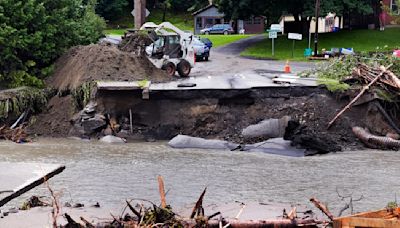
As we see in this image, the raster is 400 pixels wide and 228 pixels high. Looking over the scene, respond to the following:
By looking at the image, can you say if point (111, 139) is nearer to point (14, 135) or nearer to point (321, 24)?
point (14, 135)

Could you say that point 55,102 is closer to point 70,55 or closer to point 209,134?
point 70,55

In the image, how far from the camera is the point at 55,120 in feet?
83.6

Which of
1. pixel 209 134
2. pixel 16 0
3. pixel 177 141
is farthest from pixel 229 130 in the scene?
pixel 16 0

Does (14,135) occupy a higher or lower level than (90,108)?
lower

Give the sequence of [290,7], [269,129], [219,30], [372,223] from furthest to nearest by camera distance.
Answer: [219,30] → [290,7] → [269,129] → [372,223]

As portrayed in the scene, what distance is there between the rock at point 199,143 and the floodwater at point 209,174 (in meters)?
0.49

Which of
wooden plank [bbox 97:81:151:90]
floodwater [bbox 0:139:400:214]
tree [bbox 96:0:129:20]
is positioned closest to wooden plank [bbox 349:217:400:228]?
floodwater [bbox 0:139:400:214]

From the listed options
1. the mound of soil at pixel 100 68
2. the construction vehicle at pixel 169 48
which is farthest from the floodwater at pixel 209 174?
the construction vehicle at pixel 169 48

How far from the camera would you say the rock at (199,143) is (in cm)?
2206

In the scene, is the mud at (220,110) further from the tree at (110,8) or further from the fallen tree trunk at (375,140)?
the tree at (110,8)

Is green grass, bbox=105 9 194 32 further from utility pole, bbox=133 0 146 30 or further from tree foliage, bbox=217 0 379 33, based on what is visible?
utility pole, bbox=133 0 146 30

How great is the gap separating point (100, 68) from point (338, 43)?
2806 cm

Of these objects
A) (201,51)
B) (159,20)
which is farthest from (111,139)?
(159,20)

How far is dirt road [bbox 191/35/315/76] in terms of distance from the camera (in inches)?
1331
